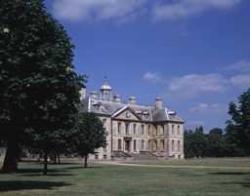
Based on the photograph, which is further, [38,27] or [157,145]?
[157,145]

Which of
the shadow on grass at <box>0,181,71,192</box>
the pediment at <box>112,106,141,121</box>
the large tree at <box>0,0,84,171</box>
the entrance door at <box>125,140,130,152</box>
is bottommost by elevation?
the shadow on grass at <box>0,181,71,192</box>

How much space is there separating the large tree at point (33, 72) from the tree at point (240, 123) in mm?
24143

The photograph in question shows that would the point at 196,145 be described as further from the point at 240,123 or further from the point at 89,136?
the point at 240,123

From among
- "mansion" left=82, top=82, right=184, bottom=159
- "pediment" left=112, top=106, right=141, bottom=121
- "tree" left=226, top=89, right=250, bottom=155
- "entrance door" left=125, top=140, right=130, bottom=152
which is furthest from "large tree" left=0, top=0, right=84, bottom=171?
"entrance door" left=125, top=140, right=130, bottom=152

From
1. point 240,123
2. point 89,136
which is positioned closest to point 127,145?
point 89,136

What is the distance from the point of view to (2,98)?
23.5 m

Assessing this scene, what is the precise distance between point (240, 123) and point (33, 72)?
27646mm

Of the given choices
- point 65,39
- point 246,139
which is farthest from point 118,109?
point 65,39

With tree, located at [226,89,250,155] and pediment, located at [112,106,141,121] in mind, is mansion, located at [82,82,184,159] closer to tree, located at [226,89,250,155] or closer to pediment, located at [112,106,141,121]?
pediment, located at [112,106,141,121]

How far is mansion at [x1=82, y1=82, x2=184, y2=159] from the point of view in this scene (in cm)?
13162

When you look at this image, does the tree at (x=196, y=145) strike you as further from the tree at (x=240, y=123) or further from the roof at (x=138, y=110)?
the tree at (x=240, y=123)

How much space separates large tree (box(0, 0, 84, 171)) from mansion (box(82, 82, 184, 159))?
99233 mm

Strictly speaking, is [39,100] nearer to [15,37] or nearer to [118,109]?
[15,37]

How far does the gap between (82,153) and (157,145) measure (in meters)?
84.2
